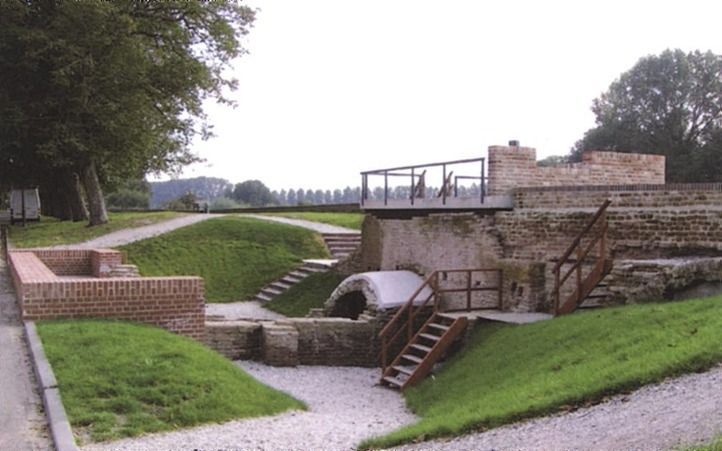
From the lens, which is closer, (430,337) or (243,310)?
(430,337)

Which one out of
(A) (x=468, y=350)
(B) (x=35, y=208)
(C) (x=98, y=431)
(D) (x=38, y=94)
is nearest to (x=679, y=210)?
(A) (x=468, y=350)

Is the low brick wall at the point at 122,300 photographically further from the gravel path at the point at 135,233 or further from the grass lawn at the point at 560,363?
the gravel path at the point at 135,233

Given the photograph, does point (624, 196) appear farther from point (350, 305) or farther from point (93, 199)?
point (93, 199)

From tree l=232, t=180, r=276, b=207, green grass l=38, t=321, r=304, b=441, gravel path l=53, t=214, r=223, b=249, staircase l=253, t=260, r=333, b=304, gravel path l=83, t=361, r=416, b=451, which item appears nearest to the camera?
gravel path l=83, t=361, r=416, b=451

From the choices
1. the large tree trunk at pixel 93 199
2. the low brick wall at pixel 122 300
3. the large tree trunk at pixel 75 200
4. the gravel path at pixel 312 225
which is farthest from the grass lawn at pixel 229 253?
the low brick wall at pixel 122 300

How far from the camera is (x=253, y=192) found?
76250 millimetres

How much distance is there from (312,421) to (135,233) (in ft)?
64.2

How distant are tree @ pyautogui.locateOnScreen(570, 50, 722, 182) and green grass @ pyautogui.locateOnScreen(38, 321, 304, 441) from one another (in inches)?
1468

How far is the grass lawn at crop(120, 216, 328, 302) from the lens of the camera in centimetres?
2272

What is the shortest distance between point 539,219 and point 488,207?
Answer: 55.3 inches

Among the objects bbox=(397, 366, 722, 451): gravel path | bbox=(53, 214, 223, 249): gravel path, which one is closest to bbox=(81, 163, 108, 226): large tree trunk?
bbox=(53, 214, 223, 249): gravel path

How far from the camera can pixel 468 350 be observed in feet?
42.9

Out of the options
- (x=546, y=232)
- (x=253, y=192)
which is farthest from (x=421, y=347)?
(x=253, y=192)

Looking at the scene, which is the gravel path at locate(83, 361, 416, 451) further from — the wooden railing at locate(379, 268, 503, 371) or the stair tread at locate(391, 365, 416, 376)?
the wooden railing at locate(379, 268, 503, 371)
